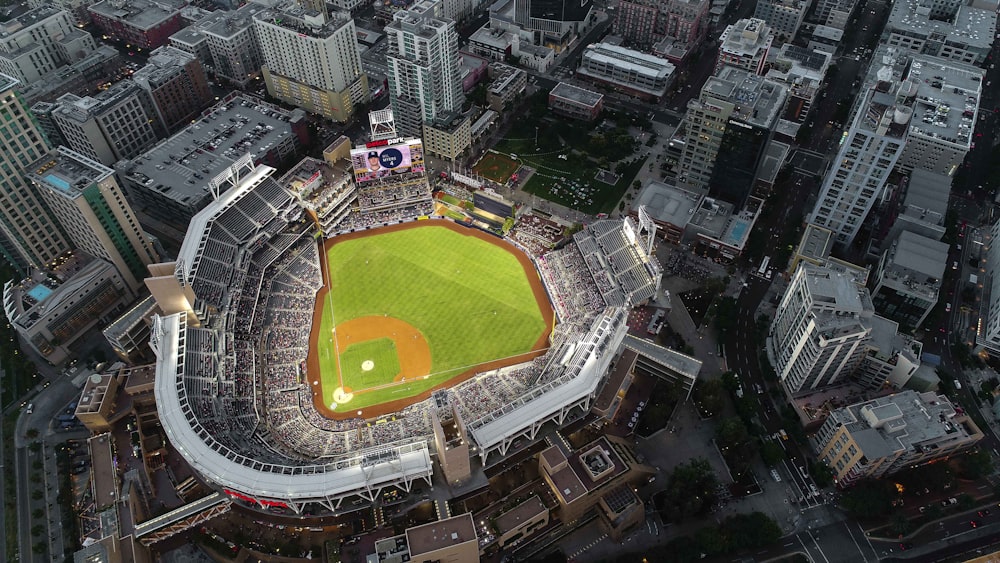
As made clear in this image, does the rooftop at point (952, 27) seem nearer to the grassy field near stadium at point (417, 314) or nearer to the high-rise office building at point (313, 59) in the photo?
the grassy field near stadium at point (417, 314)

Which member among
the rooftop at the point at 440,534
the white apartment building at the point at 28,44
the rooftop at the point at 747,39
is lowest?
the rooftop at the point at 440,534

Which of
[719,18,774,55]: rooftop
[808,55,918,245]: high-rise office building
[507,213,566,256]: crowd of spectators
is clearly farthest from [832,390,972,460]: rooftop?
[719,18,774,55]: rooftop

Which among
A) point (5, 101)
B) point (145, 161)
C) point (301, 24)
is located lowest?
point (145, 161)

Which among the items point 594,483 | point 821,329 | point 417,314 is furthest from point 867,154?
point 417,314

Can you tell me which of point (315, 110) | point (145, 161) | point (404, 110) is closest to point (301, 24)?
point (315, 110)

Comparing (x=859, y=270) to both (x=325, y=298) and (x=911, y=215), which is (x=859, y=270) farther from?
(x=325, y=298)

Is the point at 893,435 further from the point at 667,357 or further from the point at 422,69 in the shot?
the point at 422,69

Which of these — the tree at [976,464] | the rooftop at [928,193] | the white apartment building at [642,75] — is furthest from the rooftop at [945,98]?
the tree at [976,464]
